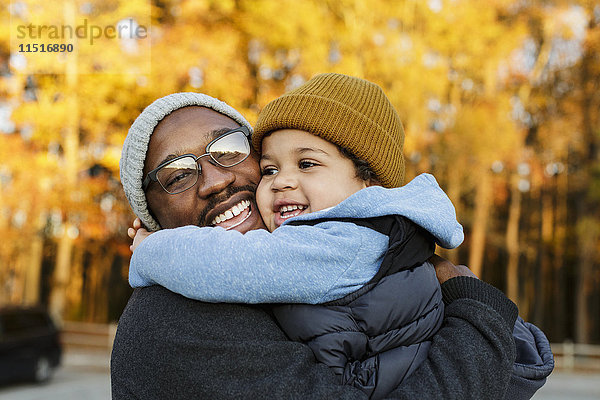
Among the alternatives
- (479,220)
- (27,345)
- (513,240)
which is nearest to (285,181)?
(27,345)

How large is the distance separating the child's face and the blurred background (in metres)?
10.3

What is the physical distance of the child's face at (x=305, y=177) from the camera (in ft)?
6.02

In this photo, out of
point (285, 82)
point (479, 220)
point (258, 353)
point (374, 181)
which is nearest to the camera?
point (258, 353)

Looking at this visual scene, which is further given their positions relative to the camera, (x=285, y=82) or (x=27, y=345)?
(x=285, y=82)

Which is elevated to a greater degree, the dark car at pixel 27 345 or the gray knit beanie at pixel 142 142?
the gray knit beanie at pixel 142 142

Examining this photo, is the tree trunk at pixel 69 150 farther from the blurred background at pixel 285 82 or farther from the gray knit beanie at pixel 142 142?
the gray knit beanie at pixel 142 142

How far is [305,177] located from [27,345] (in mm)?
12163

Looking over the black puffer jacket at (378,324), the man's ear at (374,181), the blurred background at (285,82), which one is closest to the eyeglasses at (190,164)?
the man's ear at (374,181)

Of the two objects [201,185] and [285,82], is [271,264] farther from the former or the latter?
[285,82]

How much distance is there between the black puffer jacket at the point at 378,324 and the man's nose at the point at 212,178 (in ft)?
2.14

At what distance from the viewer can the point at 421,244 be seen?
156 centimetres

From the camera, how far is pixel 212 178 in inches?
79.7

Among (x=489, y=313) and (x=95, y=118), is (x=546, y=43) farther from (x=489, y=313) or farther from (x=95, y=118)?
(x=489, y=313)

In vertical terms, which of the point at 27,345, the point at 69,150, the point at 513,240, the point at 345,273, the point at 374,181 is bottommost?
the point at 513,240
